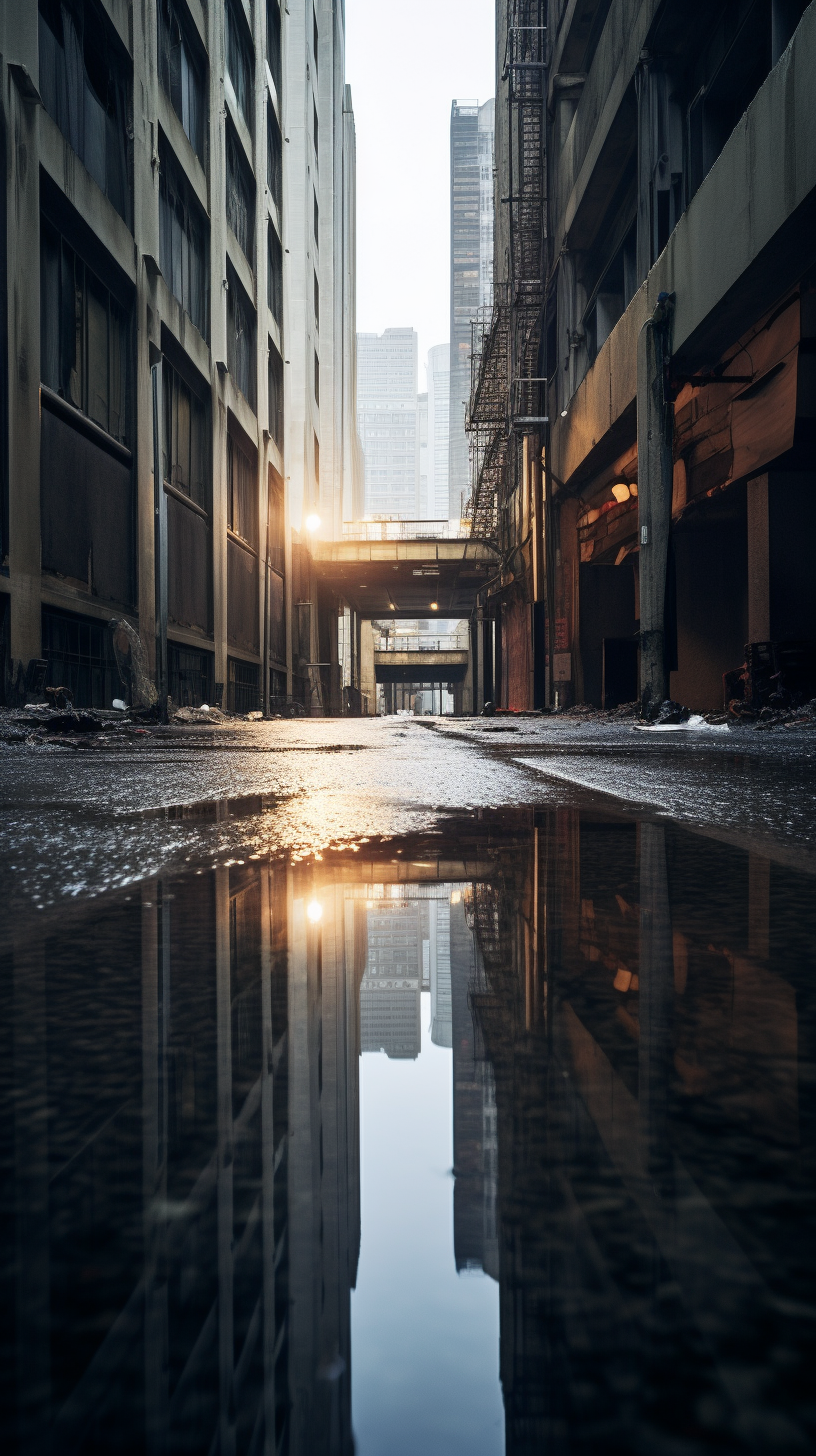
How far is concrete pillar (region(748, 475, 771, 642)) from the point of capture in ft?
42.3

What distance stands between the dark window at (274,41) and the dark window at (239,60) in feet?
14.6

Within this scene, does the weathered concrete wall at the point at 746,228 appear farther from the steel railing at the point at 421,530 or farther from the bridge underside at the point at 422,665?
the bridge underside at the point at 422,665

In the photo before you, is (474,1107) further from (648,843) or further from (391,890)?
(648,843)

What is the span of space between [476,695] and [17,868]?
154 ft

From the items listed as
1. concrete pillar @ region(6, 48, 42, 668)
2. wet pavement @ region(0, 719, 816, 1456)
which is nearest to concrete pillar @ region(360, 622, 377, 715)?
concrete pillar @ region(6, 48, 42, 668)

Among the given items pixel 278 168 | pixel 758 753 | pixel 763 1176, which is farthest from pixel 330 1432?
pixel 278 168

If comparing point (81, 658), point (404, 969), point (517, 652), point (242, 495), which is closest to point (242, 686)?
point (242, 495)

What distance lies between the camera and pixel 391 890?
1616mm

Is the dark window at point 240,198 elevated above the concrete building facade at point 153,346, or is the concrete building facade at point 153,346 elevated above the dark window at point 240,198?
the dark window at point 240,198

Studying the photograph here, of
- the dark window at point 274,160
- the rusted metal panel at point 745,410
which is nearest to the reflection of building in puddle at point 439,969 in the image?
the rusted metal panel at point 745,410

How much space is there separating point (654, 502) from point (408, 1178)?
15132 mm

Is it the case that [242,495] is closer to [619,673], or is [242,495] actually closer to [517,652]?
[517,652]

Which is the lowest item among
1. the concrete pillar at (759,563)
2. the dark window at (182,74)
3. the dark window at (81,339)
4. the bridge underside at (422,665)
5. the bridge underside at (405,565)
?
the concrete pillar at (759,563)

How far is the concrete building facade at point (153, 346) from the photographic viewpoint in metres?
13.4
